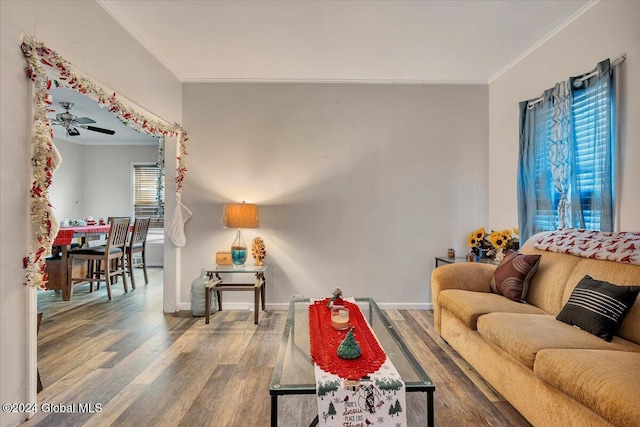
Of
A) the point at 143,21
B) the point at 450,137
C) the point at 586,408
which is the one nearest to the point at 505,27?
the point at 450,137

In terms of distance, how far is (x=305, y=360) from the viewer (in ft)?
5.45

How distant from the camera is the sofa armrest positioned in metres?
2.81

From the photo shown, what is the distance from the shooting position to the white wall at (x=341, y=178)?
381 cm

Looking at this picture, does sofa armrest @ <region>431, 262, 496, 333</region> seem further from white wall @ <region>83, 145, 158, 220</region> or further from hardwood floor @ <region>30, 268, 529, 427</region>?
white wall @ <region>83, 145, 158, 220</region>

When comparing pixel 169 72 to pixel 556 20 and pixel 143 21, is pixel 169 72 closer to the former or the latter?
pixel 143 21

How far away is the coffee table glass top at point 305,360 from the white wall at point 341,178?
1.50m

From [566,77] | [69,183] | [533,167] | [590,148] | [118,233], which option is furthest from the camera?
[69,183]

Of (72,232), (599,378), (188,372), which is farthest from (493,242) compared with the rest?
(72,232)

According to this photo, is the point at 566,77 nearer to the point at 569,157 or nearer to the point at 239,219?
the point at 569,157

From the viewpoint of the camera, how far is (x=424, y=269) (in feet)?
12.6

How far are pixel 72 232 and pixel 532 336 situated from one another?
5192 millimetres

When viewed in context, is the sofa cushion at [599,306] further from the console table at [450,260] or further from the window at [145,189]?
the window at [145,189]

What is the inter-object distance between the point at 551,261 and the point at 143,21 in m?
3.89

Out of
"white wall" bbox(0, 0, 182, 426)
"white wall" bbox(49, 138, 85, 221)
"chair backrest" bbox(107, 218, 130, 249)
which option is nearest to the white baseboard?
"chair backrest" bbox(107, 218, 130, 249)
